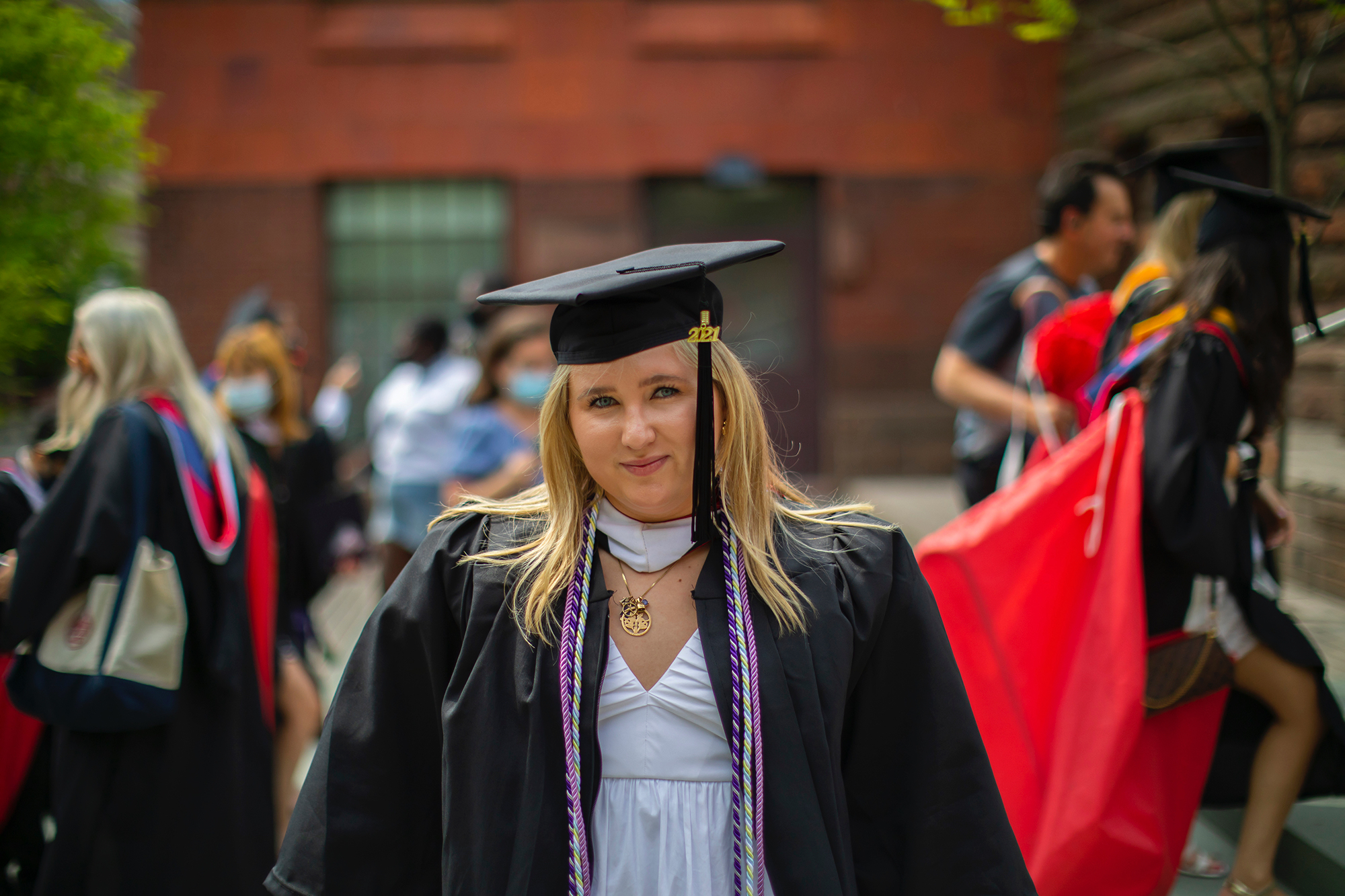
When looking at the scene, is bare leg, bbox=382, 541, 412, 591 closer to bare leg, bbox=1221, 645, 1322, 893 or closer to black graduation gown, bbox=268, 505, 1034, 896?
black graduation gown, bbox=268, 505, 1034, 896

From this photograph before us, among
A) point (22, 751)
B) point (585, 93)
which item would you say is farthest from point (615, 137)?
point (22, 751)

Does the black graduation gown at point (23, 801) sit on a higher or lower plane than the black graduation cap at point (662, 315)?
lower

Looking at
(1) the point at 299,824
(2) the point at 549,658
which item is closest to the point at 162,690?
(1) the point at 299,824

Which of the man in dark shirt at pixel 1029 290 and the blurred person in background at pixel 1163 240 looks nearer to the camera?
the blurred person in background at pixel 1163 240

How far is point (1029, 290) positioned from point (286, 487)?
3.21 metres

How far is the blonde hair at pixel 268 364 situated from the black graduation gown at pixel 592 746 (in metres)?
3.09

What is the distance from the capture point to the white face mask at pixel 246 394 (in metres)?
4.67

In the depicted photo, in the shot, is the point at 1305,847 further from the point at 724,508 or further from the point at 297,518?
the point at 297,518

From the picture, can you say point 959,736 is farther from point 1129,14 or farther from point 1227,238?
point 1129,14

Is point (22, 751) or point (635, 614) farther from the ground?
point (635, 614)

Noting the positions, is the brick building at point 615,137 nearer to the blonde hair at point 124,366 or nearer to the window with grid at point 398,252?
the window with grid at point 398,252

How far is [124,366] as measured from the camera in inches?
129

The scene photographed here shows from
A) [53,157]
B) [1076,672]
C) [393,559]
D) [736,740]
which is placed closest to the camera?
[736,740]

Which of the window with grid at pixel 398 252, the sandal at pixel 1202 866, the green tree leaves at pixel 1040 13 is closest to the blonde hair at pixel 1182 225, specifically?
the green tree leaves at pixel 1040 13
